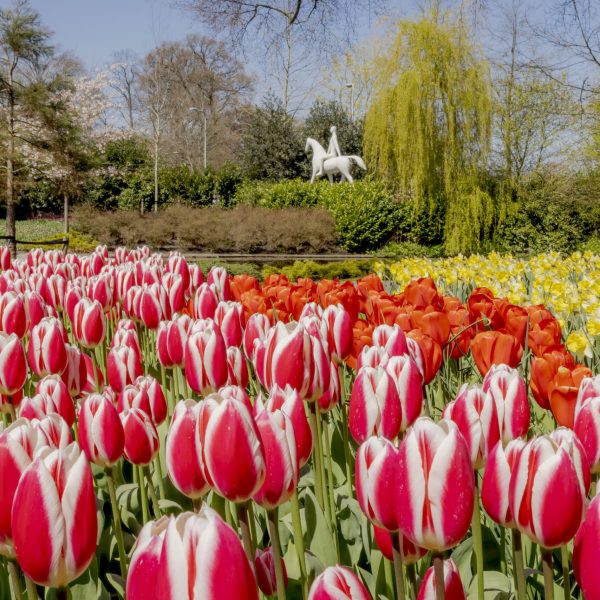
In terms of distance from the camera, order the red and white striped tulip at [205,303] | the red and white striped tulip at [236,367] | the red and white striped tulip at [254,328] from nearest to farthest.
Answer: the red and white striped tulip at [236,367], the red and white striped tulip at [254,328], the red and white striped tulip at [205,303]

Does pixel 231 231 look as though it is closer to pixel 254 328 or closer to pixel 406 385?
pixel 254 328

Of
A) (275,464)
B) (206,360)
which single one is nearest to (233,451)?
(275,464)

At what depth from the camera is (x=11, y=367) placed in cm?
165

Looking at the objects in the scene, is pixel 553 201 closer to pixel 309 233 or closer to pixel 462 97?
pixel 462 97

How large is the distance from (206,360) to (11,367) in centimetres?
46

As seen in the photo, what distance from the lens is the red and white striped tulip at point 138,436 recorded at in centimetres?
140

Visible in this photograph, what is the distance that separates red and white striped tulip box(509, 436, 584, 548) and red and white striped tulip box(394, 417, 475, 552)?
0.10m

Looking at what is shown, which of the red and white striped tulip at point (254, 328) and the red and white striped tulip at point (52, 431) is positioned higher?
the red and white striped tulip at point (254, 328)

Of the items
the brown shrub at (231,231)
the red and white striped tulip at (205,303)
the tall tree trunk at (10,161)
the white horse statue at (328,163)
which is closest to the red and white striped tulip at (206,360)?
the red and white striped tulip at (205,303)

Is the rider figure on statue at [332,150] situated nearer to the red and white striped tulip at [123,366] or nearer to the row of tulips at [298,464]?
the row of tulips at [298,464]

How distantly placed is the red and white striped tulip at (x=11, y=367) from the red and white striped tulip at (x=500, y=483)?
117 centimetres

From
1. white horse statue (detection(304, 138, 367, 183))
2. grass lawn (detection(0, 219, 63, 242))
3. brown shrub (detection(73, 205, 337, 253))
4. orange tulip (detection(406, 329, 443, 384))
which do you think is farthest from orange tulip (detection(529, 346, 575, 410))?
grass lawn (detection(0, 219, 63, 242))

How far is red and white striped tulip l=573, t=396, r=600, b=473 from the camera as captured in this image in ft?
3.57

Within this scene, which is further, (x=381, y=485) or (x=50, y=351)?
(x=50, y=351)
